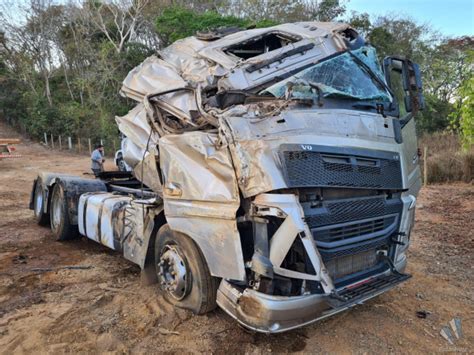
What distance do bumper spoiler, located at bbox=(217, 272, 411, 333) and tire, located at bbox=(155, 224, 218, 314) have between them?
34cm

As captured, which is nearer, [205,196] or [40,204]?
[205,196]

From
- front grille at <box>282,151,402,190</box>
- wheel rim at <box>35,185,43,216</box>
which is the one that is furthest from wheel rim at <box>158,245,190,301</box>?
wheel rim at <box>35,185,43,216</box>

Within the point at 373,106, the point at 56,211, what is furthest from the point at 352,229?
the point at 56,211

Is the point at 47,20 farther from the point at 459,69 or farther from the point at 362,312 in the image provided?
the point at 362,312

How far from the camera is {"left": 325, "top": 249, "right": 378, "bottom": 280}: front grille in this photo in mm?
3485

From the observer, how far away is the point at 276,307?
9.97 ft

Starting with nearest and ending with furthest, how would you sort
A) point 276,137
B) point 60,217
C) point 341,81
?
1. point 276,137
2. point 341,81
3. point 60,217

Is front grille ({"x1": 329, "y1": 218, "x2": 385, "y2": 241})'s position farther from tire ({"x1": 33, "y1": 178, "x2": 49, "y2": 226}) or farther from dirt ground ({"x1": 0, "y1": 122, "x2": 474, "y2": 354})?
tire ({"x1": 33, "y1": 178, "x2": 49, "y2": 226})

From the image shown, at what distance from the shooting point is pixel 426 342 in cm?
367

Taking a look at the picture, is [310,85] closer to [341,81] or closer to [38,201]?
[341,81]

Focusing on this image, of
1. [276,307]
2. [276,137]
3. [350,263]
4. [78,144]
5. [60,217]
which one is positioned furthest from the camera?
[78,144]

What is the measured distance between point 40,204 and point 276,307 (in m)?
6.11

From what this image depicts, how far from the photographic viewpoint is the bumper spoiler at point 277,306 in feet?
10.0

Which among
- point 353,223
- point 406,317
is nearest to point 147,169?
point 353,223
